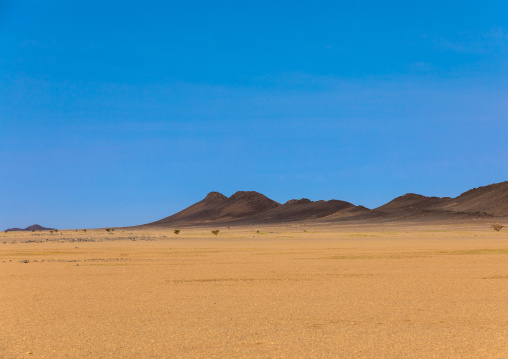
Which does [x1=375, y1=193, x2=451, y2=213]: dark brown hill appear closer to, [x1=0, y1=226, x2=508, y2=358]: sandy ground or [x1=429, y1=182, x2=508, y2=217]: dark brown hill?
[x1=429, y1=182, x2=508, y2=217]: dark brown hill

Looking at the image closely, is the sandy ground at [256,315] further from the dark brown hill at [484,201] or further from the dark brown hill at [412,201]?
the dark brown hill at [412,201]

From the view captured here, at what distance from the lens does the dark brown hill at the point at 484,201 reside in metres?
136

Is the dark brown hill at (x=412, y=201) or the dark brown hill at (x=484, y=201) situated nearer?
the dark brown hill at (x=484, y=201)

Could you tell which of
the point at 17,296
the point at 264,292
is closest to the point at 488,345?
the point at 264,292

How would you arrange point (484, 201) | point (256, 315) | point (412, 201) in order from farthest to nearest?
point (412, 201), point (484, 201), point (256, 315)

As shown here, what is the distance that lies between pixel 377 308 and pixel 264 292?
2.91 metres

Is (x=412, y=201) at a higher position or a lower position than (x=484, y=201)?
higher

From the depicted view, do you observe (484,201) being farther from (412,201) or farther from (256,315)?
(256,315)

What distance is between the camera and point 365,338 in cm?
732

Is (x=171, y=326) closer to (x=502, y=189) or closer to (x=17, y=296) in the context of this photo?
(x=17, y=296)

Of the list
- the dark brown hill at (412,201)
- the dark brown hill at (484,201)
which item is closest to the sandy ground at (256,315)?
the dark brown hill at (484,201)

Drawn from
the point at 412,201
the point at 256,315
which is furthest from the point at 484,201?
the point at 256,315

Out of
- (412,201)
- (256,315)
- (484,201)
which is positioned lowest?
(256,315)

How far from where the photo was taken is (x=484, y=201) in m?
146
